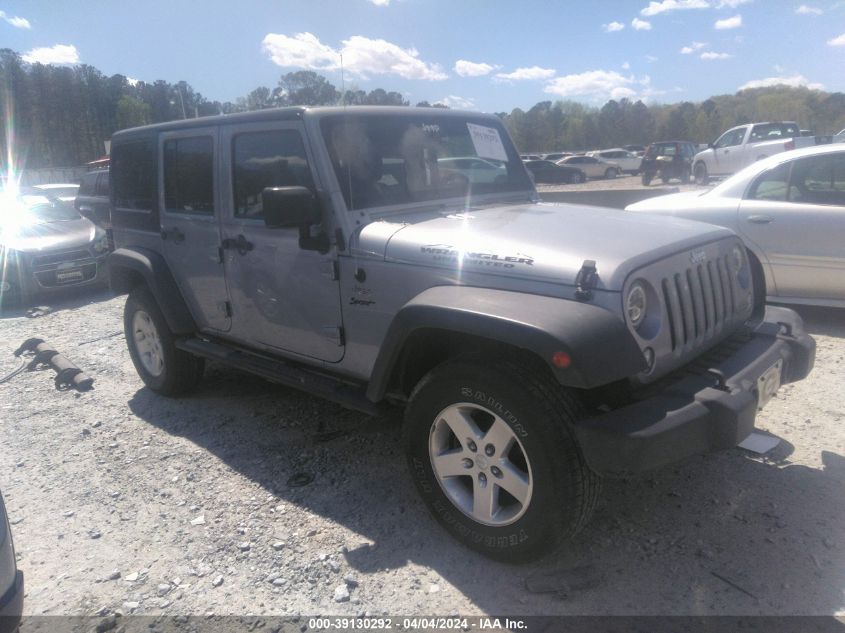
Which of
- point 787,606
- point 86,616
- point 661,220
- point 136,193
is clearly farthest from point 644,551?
point 136,193

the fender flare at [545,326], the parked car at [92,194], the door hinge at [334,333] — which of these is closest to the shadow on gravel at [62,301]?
the parked car at [92,194]

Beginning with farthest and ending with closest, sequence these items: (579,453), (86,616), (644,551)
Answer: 1. (644,551)
2. (86,616)
3. (579,453)

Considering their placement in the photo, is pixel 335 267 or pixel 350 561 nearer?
pixel 350 561

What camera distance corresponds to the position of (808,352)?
311 cm

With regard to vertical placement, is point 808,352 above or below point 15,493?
above

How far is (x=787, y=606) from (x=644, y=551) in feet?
1.88

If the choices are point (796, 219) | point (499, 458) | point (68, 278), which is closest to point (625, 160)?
point (796, 219)

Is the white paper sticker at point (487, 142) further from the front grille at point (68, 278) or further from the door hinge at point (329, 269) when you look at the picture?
the front grille at point (68, 278)

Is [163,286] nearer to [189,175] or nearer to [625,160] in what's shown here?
[189,175]

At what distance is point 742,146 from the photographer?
711 inches

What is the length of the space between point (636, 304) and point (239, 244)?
95.6 inches

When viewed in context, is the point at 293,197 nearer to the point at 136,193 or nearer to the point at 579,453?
the point at 579,453

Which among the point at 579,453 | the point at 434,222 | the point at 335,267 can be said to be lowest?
the point at 579,453

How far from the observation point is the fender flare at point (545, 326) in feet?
7.26
